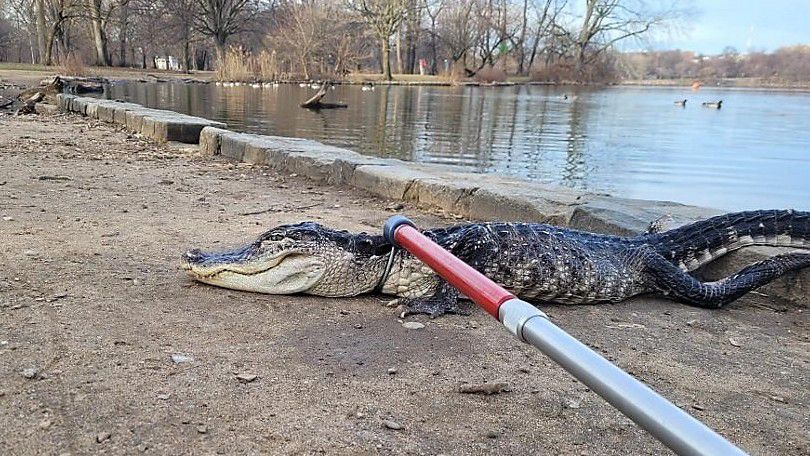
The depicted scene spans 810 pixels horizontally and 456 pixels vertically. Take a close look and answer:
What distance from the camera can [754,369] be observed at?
8.97 feet

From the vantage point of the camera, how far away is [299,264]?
3.27 metres

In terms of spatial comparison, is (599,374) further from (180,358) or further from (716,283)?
(716,283)

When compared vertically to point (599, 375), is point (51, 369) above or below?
below

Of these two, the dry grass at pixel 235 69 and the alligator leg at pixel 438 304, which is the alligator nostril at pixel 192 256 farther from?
the dry grass at pixel 235 69

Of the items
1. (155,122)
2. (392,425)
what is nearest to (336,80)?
(155,122)

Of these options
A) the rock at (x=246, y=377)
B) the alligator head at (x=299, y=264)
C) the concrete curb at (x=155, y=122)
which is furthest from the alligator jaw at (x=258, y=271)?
the concrete curb at (x=155, y=122)

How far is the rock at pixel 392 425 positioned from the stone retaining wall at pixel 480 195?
2745 millimetres

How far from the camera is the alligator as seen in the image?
10.7ft

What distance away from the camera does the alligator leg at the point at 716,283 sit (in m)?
3.59

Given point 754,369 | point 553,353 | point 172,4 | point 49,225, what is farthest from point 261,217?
point 172,4

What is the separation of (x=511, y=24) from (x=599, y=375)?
214 ft

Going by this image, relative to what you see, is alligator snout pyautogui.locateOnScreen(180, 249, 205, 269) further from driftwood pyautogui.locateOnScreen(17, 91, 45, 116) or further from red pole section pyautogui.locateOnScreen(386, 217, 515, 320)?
driftwood pyautogui.locateOnScreen(17, 91, 45, 116)

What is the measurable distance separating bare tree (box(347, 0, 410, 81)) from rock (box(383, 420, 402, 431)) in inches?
1827

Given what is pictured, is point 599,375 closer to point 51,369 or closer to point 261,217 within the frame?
point 51,369
